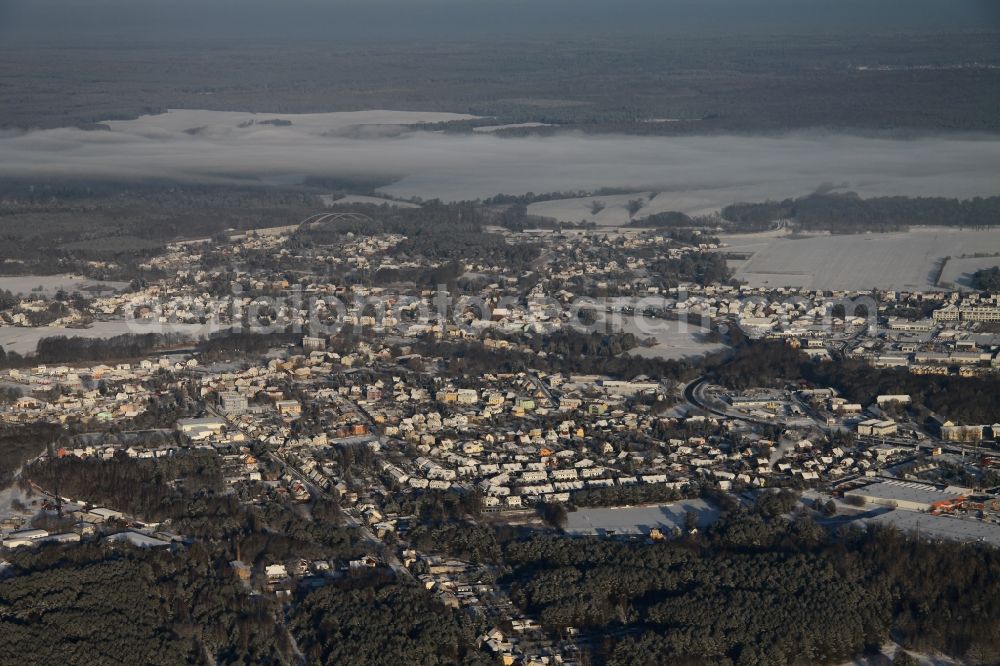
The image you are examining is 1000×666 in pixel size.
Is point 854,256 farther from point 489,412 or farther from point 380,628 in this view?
point 380,628

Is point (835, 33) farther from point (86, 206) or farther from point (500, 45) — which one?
point (86, 206)

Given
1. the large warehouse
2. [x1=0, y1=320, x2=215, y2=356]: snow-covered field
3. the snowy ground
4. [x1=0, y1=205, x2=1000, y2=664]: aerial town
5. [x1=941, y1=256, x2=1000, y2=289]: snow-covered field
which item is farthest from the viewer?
[x1=941, y1=256, x2=1000, y2=289]: snow-covered field

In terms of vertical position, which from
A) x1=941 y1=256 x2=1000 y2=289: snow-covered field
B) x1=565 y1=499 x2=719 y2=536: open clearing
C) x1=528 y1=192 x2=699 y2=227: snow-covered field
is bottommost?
x1=565 y1=499 x2=719 y2=536: open clearing

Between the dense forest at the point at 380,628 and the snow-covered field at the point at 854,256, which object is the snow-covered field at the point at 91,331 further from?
the dense forest at the point at 380,628

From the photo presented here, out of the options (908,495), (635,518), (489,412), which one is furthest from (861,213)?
(635,518)

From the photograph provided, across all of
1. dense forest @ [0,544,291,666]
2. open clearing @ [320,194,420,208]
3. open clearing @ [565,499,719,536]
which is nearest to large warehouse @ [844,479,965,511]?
open clearing @ [565,499,719,536]

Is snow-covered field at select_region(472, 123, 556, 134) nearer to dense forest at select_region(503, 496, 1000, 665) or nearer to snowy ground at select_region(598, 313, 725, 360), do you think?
snowy ground at select_region(598, 313, 725, 360)

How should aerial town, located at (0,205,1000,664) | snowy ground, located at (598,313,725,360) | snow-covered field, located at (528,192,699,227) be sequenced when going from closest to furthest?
1. aerial town, located at (0,205,1000,664)
2. snowy ground, located at (598,313,725,360)
3. snow-covered field, located at (528,192,699,227)
